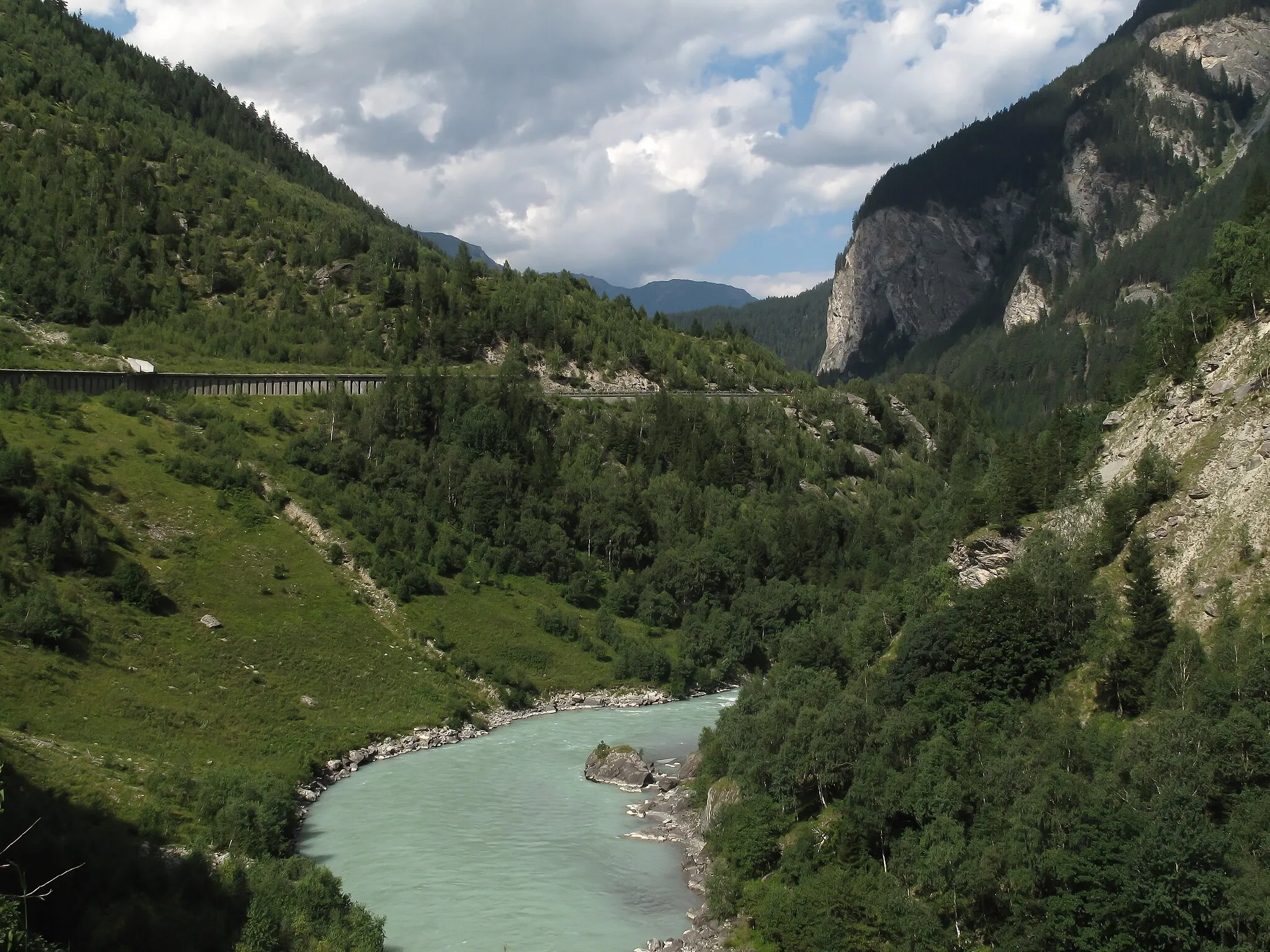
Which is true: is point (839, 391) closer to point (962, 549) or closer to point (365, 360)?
point (365, 360)

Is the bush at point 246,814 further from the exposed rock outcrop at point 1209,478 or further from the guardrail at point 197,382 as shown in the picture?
the guardrail at point 197,382

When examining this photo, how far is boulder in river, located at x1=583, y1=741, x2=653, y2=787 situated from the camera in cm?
5797

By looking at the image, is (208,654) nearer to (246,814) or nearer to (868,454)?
(246,814)

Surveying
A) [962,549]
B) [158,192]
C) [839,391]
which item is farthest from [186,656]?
[839,391]

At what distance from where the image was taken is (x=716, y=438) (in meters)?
115

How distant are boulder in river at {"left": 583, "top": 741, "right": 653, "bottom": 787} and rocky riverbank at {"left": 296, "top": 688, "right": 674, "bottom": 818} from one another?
35.1 ft

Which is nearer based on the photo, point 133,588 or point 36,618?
point 36,618

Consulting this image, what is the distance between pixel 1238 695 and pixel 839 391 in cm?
10752

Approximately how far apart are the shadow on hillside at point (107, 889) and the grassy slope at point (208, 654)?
354 inches

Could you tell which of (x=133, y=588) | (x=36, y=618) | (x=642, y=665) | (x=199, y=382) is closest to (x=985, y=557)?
(x=642, y=665)

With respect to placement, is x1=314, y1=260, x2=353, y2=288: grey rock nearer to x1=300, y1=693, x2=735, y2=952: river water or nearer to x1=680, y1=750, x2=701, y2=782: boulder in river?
x1=300, y1=693, x2=735, y2=952: river water

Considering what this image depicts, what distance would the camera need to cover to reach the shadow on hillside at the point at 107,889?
2667 centimetres

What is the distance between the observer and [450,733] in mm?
66625

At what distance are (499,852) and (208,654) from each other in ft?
85.7
